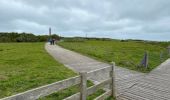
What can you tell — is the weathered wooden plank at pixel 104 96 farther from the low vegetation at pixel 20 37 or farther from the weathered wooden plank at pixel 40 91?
the low vegetation at pixel 20 37

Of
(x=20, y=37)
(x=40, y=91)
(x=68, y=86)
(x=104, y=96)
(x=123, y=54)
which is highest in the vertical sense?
(x=20, y=37)

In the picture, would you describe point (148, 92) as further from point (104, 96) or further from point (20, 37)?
point (20, 37)

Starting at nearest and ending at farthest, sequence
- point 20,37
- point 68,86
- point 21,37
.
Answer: point 68,86
point 21,37
point 20,37

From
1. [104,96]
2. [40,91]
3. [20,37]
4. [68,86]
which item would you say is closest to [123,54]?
[104,96]

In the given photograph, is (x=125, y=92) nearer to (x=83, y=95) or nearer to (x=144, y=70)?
(x=83, y=95)

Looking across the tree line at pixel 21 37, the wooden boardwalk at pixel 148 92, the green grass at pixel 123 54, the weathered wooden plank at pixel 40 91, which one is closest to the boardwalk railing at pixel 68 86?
→ the weathered wooden plank at pixel 40 91

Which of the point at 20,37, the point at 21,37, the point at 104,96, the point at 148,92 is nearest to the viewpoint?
the point at 104,96

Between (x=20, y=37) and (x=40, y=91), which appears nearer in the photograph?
(x=40, y=91)

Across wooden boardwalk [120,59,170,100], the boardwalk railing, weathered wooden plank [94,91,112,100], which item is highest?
the boardwalk railing

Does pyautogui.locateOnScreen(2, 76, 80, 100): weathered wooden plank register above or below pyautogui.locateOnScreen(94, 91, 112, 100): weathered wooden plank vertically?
above

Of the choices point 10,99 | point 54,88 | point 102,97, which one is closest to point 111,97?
point 102,97

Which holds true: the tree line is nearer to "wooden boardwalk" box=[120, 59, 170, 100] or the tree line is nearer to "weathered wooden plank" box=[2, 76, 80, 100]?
"wooden boardwalk" box=[120, 59, 170, 100]

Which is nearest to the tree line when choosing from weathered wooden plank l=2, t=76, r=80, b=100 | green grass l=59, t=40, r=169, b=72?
green grass l=59, t=40, r=169, b=72

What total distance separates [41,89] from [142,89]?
4.86 metres
